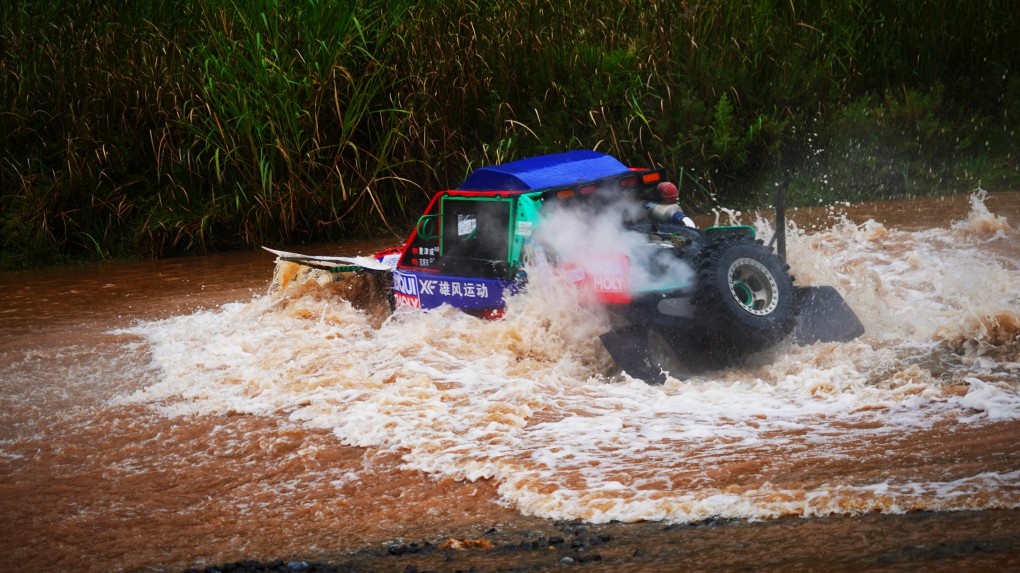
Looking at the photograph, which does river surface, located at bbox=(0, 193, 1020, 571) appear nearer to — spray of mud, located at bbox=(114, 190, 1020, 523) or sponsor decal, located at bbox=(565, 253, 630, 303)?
spray of mud, located at bbox=(114, 190, 1020, 523)

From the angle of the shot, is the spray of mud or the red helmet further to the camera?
the red helmet

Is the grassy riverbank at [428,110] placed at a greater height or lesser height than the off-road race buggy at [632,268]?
greater

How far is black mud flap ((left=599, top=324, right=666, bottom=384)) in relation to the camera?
19.8 feet

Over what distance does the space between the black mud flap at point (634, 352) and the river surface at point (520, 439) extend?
0.33 ft

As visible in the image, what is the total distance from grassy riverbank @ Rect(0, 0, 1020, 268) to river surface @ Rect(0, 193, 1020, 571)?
360 cm

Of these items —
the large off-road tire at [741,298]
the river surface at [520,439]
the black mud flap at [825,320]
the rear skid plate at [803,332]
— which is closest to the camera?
the river surface at [520,439]

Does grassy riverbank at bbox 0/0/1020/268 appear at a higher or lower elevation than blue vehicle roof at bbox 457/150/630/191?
higher

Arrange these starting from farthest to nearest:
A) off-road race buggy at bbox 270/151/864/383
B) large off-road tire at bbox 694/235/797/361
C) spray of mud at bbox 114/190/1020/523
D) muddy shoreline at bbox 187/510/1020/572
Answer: off-road race buggy at bbox 270/151/864/383
large off-road tire at bbox 694/235/797/361
spray of mud at bbox 114/190/1020/523
muddy shoreline at bbox 187/510/1020/572

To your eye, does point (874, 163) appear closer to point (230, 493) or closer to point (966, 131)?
point (966, 131)

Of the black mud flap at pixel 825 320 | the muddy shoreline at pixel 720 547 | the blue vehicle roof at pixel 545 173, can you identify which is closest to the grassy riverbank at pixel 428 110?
the blue vehicle roof at pixel 545 173

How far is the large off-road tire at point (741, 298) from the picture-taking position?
19.2 ft

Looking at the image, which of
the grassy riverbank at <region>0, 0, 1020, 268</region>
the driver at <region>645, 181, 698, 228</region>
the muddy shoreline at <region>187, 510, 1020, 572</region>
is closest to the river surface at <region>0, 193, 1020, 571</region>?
the muddy shoreline at <region>187, 510, 1020, 572</region>

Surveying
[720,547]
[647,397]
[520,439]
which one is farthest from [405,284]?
[720,547]

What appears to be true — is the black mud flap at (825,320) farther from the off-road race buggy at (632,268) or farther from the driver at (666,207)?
the driver at (666,207)
